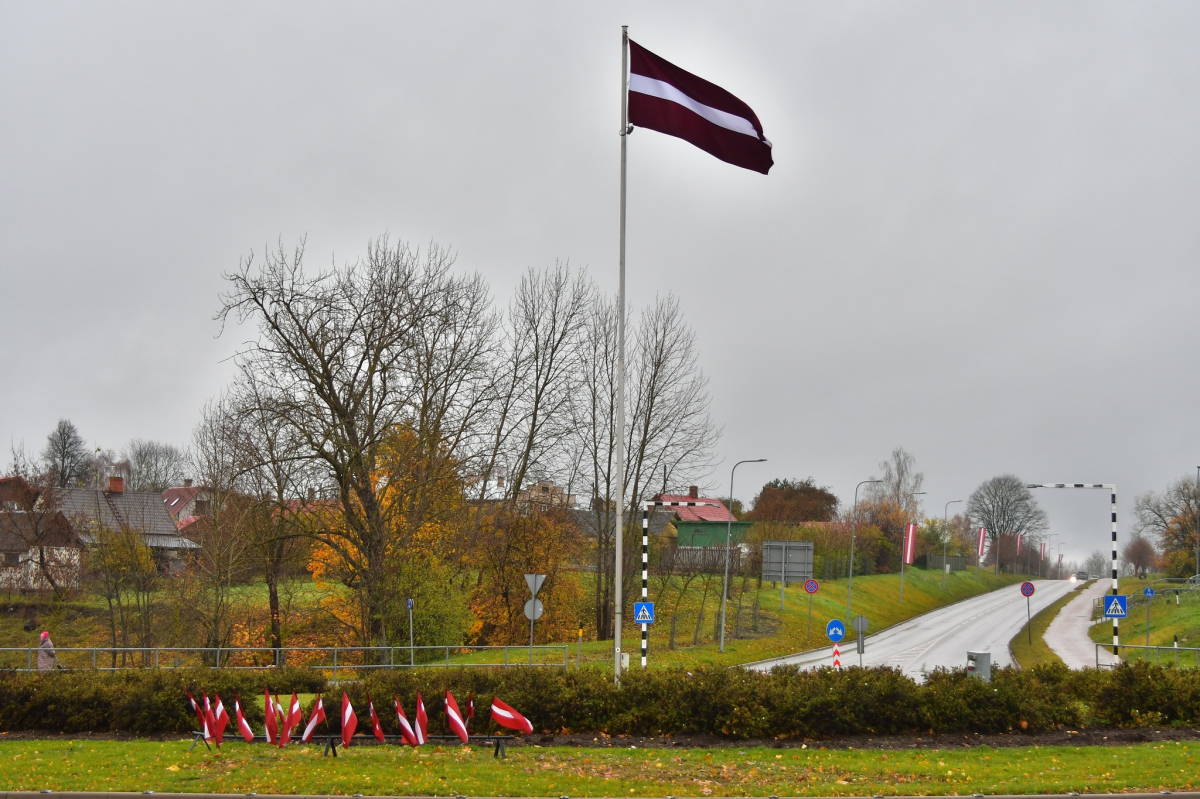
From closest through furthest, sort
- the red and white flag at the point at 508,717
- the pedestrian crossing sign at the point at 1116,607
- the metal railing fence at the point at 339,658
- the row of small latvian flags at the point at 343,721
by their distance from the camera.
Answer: the red and white flag at the point at 508,717
the row of small latvian flags at the point at 343,721
the pedestrian crossing sign at the point at 1116,607
the metal railing fence at the point at 339,658

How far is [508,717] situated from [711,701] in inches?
142

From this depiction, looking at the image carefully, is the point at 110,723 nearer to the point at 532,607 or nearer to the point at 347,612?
the point at 532,607

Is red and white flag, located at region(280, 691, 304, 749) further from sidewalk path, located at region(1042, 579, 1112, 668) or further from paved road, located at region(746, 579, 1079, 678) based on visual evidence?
sidewalk path, located at region(1042, 579, 1112, 668)

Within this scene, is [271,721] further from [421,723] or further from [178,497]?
[178,497]

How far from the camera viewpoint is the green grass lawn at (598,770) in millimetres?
10578

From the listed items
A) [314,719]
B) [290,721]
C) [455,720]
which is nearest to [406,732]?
[455,720]

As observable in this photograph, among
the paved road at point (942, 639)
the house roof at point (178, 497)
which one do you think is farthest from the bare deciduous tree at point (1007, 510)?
the house roof at point (178, 497)

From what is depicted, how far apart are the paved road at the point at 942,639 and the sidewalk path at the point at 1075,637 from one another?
2.10 meters

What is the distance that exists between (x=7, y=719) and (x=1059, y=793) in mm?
16149

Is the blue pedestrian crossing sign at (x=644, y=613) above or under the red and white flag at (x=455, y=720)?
above

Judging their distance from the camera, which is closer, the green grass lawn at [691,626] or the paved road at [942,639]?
the green grass lawn at [691,626]

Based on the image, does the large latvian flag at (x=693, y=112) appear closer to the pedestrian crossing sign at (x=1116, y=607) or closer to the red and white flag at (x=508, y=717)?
the red and white flag at (x=508, y=717)

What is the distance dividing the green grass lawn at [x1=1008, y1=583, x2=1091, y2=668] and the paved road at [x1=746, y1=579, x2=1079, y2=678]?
1.85 ft

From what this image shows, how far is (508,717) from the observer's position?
12312 millimetres
